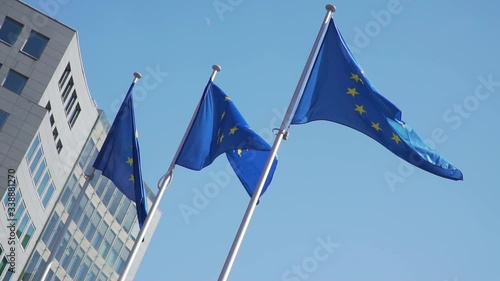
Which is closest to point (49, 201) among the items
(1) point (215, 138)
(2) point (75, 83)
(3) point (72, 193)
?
(3) point (72, 193)

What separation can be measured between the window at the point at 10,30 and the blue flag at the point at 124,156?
18.1 metres

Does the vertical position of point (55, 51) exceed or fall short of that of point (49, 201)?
it exceeds it

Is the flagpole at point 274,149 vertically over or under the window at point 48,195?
over

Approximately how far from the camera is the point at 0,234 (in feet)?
132

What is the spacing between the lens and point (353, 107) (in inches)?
870

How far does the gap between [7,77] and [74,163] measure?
8854 millimetres

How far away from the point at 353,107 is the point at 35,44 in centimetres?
2573

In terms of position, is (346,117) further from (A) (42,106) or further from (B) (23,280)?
(B) (23,280)

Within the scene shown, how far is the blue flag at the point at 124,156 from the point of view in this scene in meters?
25.0

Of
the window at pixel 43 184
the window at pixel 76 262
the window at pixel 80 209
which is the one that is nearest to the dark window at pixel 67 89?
the window at pixel 43 184

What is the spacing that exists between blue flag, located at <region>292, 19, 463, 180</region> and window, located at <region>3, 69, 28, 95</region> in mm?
23074

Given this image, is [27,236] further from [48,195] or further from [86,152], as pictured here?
[86,152]

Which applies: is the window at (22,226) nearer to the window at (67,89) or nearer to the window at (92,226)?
the window at (67,89)

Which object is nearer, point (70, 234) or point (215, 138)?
point (215, 138)
